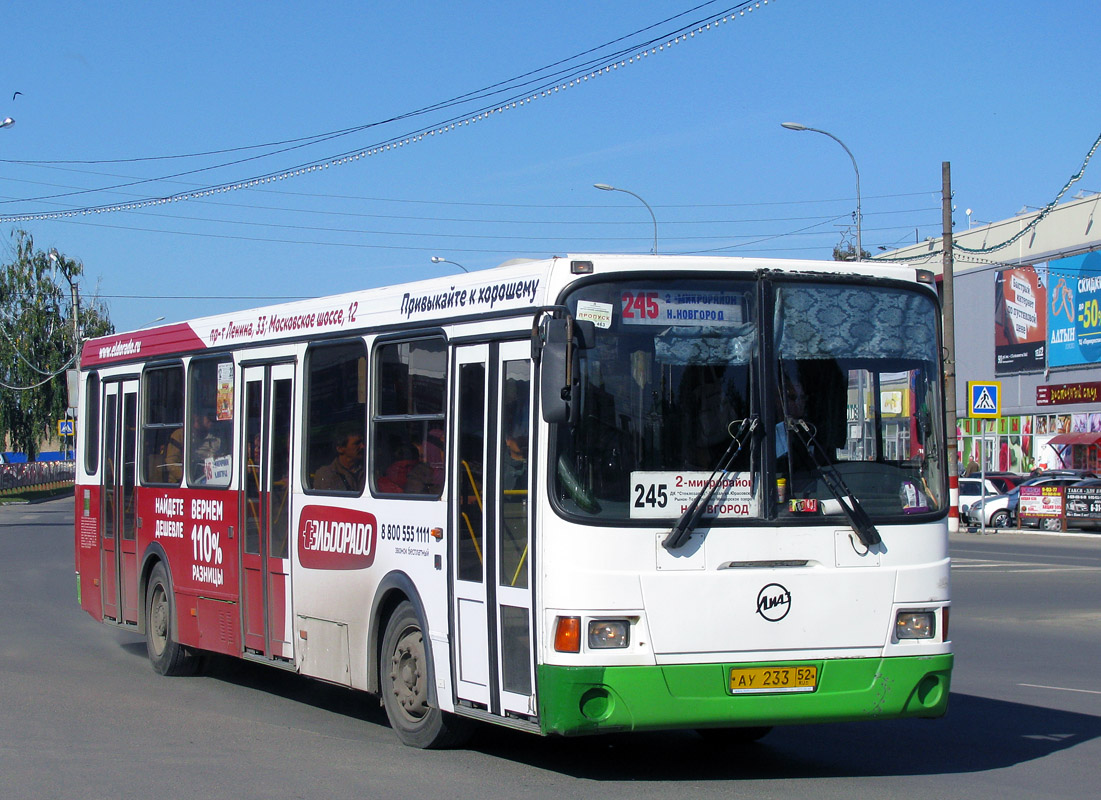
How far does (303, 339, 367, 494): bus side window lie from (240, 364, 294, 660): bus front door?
34cm

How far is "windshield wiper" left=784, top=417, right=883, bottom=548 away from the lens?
748 centimetres

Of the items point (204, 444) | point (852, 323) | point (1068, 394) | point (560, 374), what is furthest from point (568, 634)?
point (1068, 394)

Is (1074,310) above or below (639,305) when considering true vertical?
above

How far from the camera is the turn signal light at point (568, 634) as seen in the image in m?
7.10

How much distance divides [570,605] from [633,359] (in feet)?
4.36

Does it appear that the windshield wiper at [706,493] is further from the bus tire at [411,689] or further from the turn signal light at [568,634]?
the bus tire at [411,689]

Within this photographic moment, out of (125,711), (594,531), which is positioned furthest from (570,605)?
(125,711)

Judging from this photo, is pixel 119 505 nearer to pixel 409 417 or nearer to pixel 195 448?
pixel 195 448

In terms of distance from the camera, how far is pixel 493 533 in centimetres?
778

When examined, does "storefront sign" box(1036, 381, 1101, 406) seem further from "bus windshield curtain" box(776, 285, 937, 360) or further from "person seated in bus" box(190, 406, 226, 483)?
"bus windshield curtain" box(776, 285, 937, 360)

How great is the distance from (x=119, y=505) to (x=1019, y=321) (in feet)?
162

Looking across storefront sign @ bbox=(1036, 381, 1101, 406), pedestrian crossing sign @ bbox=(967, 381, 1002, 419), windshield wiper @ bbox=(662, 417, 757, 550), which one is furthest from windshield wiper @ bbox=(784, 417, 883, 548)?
storefront sign @ bbox=(1036, 381, 1101, 406)

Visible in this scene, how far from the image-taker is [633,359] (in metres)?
7.31

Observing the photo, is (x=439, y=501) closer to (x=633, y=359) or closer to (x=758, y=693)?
(x=633, y=359)
